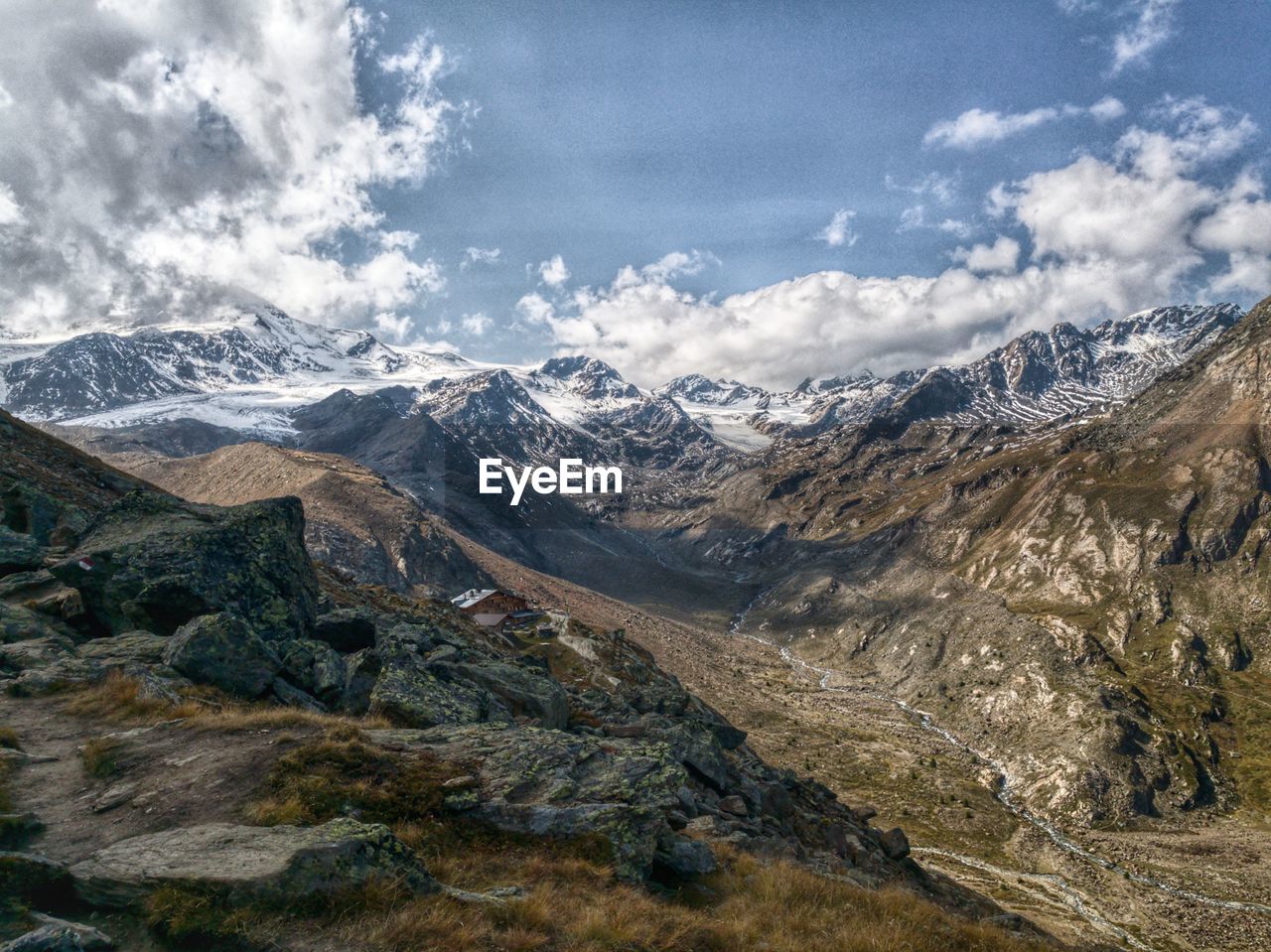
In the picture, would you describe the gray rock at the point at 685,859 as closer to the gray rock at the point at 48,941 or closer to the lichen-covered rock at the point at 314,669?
the gray rock at the point at 48,941

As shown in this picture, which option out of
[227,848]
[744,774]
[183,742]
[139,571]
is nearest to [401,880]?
[227,848]

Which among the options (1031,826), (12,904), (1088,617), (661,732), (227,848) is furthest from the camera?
(1088,617)

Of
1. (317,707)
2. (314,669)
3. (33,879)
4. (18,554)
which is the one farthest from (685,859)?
(18,554)

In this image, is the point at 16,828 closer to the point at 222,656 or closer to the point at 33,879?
the point at 33,879

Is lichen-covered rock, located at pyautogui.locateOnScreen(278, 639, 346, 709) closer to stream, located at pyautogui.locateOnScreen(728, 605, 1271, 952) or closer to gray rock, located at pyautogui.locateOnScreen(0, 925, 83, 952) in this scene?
gray rock, located at pyautogui.locateOnScreen(0, 925, 83, 952)

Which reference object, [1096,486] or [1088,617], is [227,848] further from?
[1096,486]

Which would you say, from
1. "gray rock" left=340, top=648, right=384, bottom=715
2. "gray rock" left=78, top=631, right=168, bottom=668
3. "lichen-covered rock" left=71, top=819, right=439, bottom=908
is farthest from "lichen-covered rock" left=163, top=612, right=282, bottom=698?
"lichen-covered rock" left=71, top=819, right=439, bottom=908
